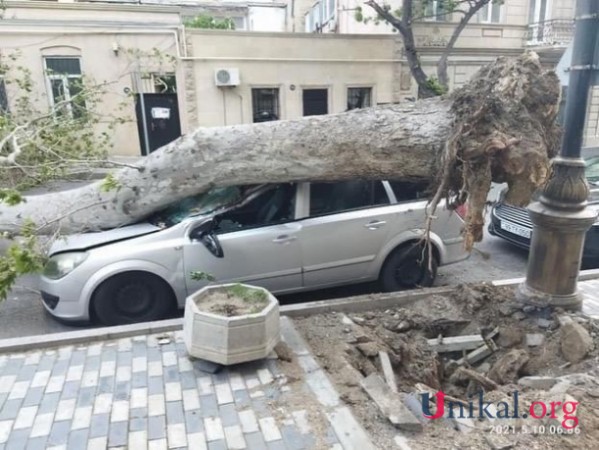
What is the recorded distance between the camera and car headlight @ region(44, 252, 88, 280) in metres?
4.69

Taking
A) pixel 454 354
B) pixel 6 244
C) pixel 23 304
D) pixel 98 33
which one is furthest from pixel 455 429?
pixel 98 33

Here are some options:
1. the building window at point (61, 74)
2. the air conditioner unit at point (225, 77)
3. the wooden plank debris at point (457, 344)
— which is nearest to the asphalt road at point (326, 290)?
the wooden plank debris at point (457, 344)

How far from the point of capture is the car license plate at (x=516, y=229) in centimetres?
697

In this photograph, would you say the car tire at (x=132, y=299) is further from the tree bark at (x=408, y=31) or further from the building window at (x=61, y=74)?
the tree bark at (x=408, y=31)

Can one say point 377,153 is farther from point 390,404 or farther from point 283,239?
point 390,404

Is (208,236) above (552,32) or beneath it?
beneath

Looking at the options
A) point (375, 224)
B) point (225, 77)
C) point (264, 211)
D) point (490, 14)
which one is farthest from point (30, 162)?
point (490, 14)

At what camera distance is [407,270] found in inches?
228

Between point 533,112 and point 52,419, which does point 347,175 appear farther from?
point 52,419

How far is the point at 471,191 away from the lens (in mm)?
4082

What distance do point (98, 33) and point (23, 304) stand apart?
1162 centimetres

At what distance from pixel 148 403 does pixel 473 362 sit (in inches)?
112

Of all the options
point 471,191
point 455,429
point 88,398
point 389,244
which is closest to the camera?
point 455,429

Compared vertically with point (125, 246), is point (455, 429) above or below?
below
